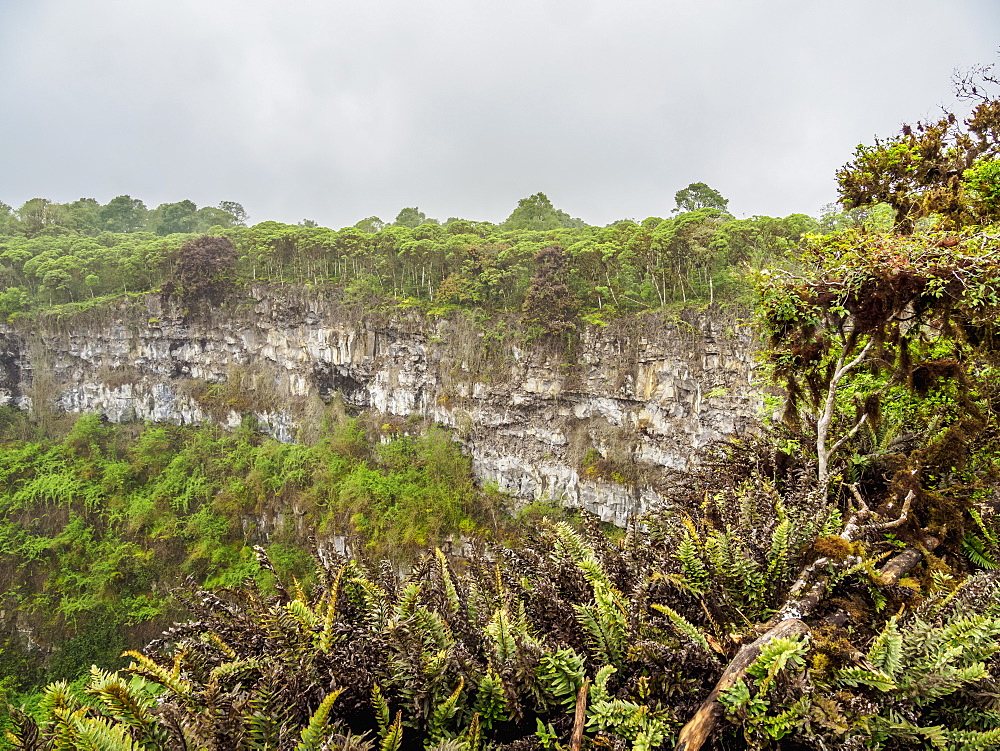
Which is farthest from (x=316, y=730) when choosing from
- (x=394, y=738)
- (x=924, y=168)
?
(x=924, y=168)

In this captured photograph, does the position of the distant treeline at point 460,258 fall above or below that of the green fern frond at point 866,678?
above

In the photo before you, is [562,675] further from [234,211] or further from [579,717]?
[234,211]

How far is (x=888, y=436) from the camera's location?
130 inches

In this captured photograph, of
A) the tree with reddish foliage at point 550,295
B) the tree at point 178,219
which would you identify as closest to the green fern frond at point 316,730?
the tree with reddish foliage at point 550,295

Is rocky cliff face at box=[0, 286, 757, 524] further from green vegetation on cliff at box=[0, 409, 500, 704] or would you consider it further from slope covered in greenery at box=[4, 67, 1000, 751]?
slope covered in greenery at box=[4, 67, 1000, 751]

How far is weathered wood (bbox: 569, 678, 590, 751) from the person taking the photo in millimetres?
1274

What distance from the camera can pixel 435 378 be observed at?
2083 cm

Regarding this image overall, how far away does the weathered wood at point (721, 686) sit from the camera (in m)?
1.27

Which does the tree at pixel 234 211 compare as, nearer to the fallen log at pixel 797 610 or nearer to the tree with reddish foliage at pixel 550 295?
the tree with reddish foliage at pixel 550 295

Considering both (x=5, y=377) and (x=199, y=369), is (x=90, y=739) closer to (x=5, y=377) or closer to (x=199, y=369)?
(x=199, y=369)

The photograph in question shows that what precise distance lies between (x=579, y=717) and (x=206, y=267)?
26712mm

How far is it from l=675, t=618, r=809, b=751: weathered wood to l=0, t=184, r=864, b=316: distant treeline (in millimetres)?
13916

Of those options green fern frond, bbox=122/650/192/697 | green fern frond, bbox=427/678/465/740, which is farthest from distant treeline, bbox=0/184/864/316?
green fern frond, bbox=122/650/192/697

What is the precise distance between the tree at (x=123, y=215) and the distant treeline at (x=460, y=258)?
21.6 feet
